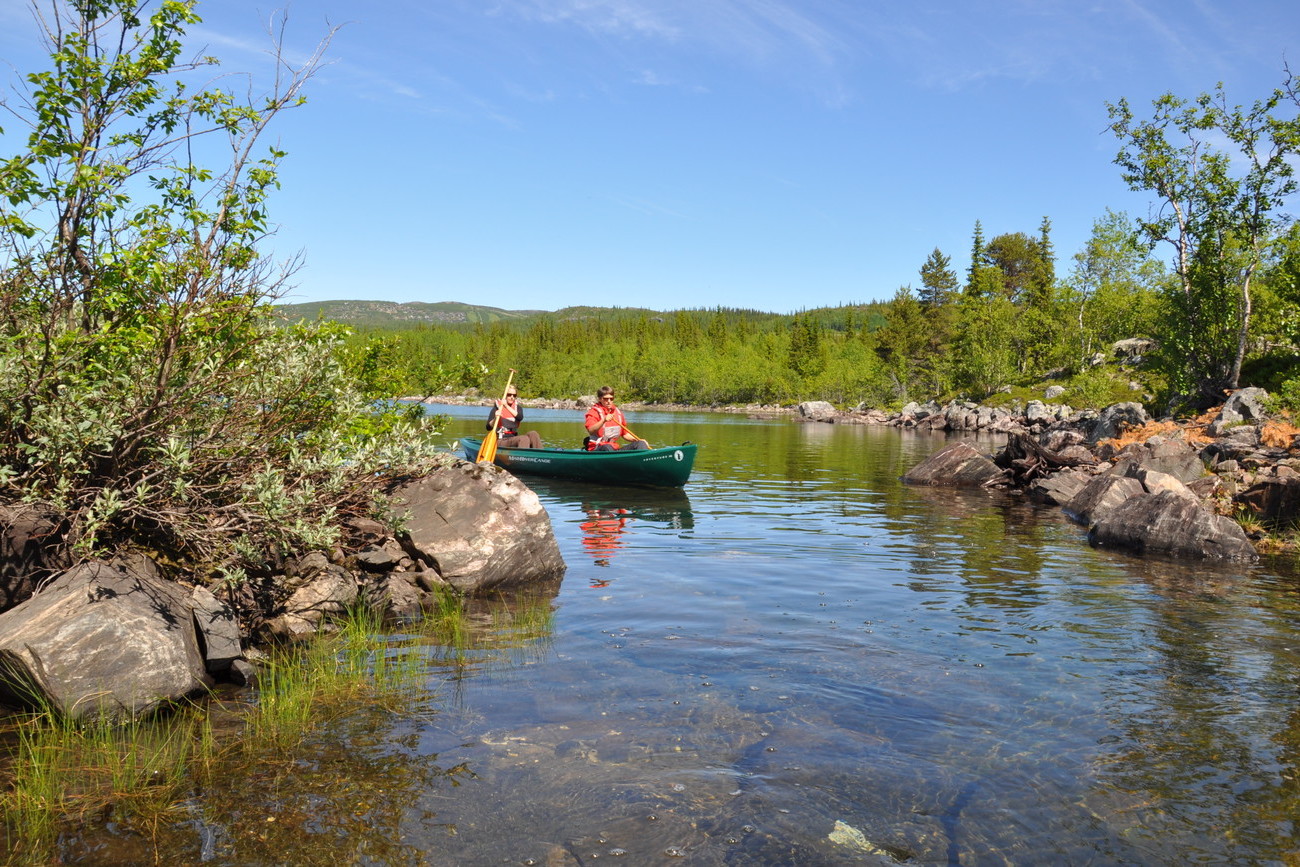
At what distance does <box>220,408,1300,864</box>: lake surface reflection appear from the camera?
16.2ft

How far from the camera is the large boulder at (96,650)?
6.21 m

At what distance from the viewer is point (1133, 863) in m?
4.66

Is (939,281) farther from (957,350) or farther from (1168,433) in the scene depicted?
(1168,433)

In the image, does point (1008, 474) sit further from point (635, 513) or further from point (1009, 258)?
point (1009, 258)

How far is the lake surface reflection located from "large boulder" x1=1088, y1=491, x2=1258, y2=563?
1017 millimetres

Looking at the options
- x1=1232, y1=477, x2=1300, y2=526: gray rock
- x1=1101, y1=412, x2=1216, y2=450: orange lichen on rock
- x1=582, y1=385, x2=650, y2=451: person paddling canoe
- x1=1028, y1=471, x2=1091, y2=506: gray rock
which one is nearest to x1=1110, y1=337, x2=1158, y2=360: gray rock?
x1=1101, y1=412, x2=1216, y2=450: orange lichen on rock

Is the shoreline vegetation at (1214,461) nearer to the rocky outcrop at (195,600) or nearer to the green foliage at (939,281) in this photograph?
the rocky outcrop at (195,600)

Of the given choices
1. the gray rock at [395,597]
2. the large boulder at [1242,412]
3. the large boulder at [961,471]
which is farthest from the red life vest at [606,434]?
the large boulder at [1242,412]

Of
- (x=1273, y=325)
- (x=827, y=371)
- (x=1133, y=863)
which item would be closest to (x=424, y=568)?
(x=1133, y=863)

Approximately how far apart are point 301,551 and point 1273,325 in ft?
124

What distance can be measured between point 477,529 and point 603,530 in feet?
19.3

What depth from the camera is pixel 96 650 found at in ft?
21.0

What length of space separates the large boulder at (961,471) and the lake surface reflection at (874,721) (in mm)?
11841

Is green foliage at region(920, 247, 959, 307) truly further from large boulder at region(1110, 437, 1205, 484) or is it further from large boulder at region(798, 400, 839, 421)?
large boulder at region(1110, 437, 1205, 484)
